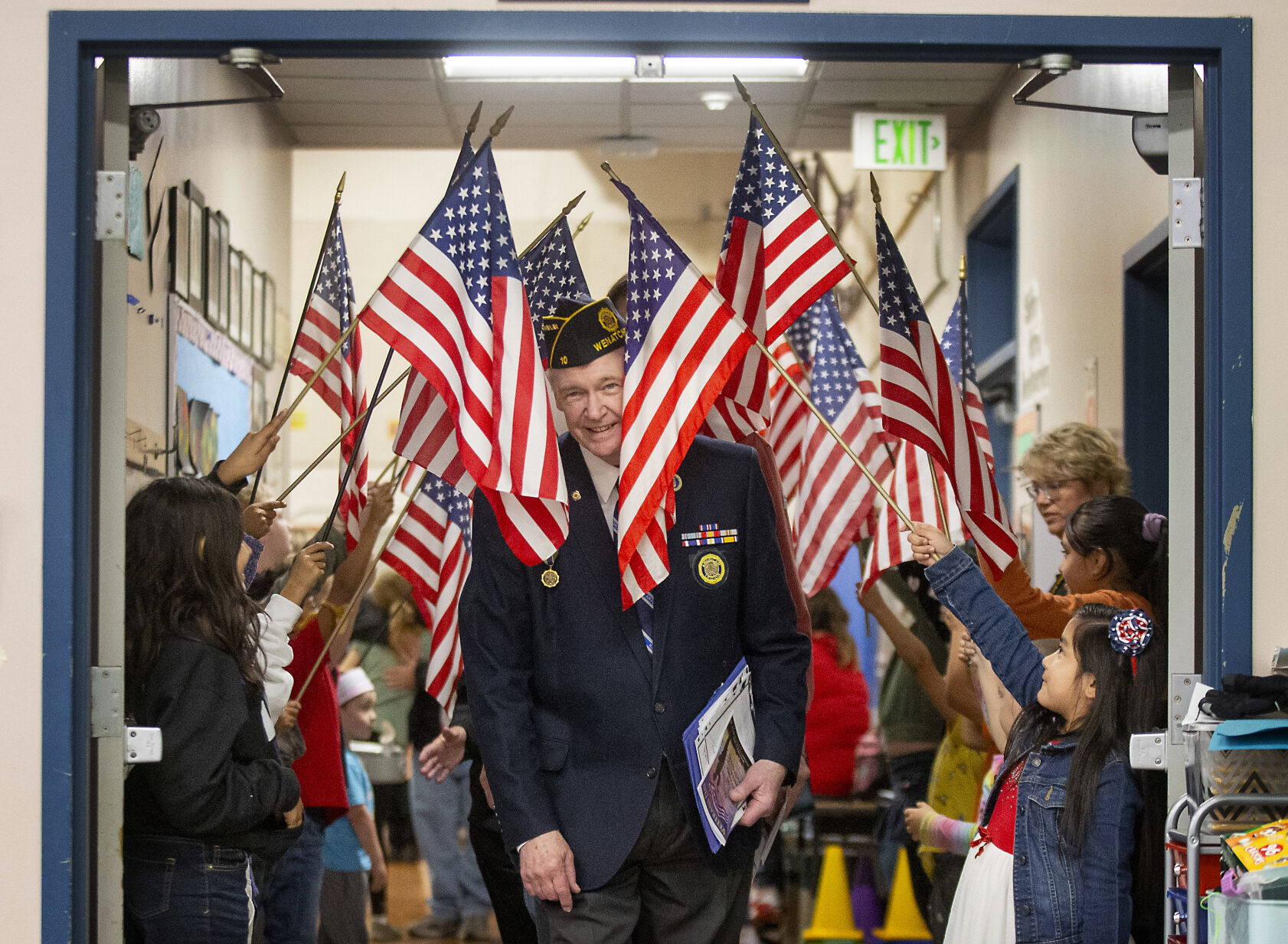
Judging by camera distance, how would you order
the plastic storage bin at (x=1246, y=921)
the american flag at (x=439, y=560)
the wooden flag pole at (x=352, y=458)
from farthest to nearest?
1. the american flag at (x=439, y=560)
2. the wooden flag pole at (x=352, y=458)
3. the plastic storage bin at (x=1246, y=921)

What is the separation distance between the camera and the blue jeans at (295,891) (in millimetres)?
4133

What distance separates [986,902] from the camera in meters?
3.04

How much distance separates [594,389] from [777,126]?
15.8ft

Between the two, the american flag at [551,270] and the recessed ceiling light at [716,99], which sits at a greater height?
the recessed ceiling light at [716,99]

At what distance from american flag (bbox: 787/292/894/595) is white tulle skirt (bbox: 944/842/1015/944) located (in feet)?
5.81

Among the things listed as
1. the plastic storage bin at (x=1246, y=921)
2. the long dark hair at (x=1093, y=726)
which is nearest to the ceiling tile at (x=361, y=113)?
the long dark hair at (x=1093, y=726)

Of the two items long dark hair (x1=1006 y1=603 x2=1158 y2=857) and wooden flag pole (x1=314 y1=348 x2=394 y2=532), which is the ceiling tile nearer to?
wooden flag pole (x1=314 y1=348 x2=394 y2=532)

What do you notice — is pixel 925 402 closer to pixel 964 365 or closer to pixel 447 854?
pixel 964 365

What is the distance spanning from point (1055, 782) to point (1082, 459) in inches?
58.8

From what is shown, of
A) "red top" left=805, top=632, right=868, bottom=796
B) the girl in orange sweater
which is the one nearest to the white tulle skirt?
the girl in orange sweater

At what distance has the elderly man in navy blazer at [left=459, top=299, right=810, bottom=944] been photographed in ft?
9.55

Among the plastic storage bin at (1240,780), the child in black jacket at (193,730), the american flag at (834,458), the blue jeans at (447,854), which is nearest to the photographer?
the plastic storage bin at (1240,780)

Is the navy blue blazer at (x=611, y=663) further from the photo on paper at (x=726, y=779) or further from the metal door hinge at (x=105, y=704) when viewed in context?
the metal door hinge at (x=105, y=704)

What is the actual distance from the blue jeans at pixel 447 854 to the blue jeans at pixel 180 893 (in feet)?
12.7
